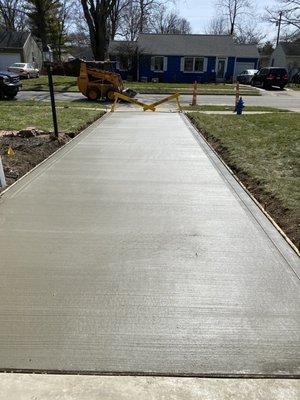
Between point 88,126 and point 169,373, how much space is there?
1043 cm

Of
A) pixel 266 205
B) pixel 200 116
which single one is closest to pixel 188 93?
pixel 200 116

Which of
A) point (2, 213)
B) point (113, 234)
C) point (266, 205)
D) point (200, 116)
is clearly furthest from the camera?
point (200, 116)

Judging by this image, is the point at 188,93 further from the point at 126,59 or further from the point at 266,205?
the point at 266,205

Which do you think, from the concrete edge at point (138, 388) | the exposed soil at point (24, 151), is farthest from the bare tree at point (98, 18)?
the concrete edge at point (138, 388)

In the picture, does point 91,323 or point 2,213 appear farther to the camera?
point 2,213

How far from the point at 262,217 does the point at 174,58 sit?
130 ft

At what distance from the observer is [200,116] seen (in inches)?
590

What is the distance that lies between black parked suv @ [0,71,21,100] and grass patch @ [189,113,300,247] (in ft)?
36.2

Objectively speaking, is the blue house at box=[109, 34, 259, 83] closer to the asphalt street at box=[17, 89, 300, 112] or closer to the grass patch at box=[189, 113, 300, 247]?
the asphalt street at box=[17, 89, 300, 112]

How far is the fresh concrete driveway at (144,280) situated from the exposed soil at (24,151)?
0.64m

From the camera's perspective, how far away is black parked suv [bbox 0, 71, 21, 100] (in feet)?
66.5

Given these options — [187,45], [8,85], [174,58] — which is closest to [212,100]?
[8,85]

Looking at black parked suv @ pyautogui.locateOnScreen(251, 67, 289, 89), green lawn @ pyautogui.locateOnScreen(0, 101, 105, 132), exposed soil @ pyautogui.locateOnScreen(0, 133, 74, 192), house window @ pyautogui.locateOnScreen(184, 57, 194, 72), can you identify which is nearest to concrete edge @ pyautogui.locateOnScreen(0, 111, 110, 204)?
exposed soil @ pyautogui.locateOnScreen(0, 133, 74, 192)

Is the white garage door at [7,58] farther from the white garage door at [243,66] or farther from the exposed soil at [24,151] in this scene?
the exposed soil at [24,151]
